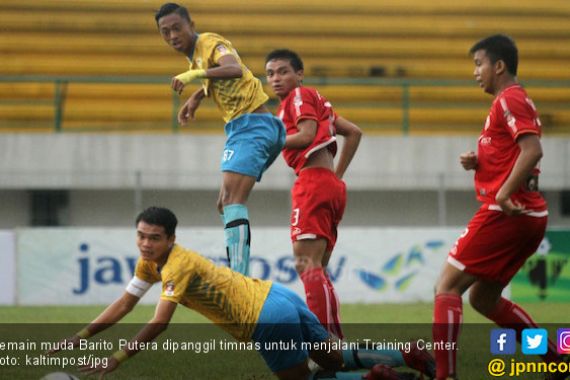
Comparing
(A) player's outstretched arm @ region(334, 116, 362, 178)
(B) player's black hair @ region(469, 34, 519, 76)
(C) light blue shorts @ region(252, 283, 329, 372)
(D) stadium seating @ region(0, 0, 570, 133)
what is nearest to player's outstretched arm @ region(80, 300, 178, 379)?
(C) light blue shorts @ region(252, 283, 329, 372)

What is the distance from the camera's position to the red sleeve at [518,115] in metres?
5.68

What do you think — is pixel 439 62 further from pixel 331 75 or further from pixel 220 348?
pixel 220 348

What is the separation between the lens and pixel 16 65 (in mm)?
18891

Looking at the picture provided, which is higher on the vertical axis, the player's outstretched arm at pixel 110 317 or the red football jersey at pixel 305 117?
the red football jersey at pixel 305 117

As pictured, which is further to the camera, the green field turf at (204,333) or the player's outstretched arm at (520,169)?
the green field turf at (204,333)

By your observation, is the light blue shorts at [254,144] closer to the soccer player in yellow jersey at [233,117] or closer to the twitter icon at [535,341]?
the soccer player in yellow jersey at [233,117]

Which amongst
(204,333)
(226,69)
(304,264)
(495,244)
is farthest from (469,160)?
(204,333)

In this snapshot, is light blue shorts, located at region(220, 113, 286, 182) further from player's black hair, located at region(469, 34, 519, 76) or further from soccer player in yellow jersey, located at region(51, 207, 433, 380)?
player's black hair, located at region(469, 34, 519, 76)

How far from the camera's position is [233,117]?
7.34m

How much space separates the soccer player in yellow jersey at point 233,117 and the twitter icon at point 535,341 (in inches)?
70.6

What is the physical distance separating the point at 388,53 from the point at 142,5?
4619 mm

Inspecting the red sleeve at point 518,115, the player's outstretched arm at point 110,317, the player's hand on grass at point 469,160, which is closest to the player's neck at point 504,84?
the red sleeve at point 518,115

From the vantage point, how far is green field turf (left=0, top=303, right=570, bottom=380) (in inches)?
253

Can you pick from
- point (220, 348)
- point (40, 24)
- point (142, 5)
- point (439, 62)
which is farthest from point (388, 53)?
point (220, 348)
